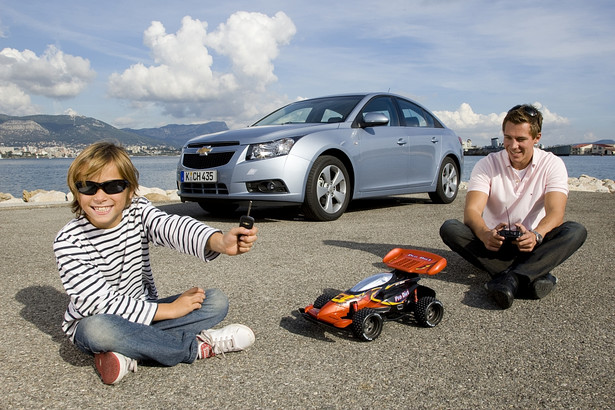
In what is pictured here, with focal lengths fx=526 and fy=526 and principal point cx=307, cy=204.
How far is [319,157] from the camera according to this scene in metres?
6.64

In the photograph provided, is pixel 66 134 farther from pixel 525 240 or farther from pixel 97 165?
pixel 525 240

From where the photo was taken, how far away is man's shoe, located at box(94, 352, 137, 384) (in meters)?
2.10

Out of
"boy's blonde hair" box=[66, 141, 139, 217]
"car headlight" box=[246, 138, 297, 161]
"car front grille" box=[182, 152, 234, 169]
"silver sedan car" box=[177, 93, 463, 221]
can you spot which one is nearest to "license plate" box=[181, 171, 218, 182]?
"silver sedan car" box=[177, 93, 463, 221]

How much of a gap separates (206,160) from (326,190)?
1585 mm

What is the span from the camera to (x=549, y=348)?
2508mm

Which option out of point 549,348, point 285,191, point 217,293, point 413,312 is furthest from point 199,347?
point 285,191

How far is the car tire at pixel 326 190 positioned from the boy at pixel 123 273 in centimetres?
408

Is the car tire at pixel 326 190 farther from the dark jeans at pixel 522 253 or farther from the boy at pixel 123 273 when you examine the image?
the boy at pixel 123 273

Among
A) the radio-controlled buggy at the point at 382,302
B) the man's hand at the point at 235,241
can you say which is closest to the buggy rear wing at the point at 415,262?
the radio-controlled buggy at the point at 382,302

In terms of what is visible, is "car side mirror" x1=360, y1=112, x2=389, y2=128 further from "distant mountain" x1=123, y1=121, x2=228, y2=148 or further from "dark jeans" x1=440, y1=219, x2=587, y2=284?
"distant mountain" x1=123, y1=121, x2=228, y2=148

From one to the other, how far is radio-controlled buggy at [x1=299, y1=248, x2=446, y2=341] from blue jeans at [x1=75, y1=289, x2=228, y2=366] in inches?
24.0

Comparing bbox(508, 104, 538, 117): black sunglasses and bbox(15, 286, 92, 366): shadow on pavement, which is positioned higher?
bbox(508, 104, 538, 117): black sunglasses

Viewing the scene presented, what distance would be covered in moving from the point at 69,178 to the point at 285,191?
13.8ft

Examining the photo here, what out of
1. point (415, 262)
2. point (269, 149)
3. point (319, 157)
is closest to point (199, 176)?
point (269, 149)
